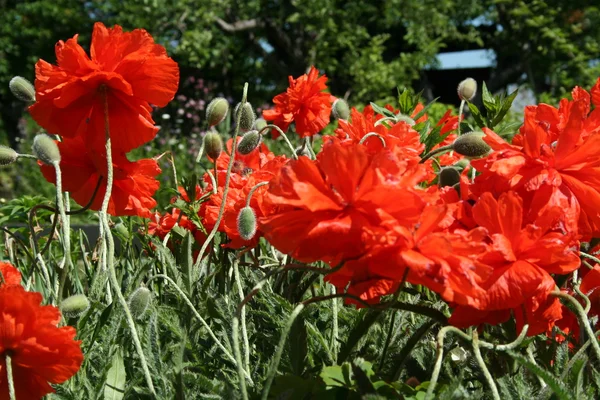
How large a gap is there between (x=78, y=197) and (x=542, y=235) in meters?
0.84

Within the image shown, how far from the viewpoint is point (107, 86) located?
3.70 ft

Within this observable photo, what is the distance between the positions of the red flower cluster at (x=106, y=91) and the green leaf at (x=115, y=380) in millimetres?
335

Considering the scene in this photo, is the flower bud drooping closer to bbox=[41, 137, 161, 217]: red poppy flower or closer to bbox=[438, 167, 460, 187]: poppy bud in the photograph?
bbox=[41, 137, 161, 217]: red poppy flower

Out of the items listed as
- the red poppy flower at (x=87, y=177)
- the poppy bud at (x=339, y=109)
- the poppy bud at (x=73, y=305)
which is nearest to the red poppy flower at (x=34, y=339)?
the poppy bud at (x=73, y=305)

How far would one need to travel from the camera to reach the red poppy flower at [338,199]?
0.69 m

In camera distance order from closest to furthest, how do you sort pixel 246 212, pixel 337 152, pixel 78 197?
1. pixel 337 152
2. pixel 246 212
3. pixel 78 197

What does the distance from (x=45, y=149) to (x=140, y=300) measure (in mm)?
292

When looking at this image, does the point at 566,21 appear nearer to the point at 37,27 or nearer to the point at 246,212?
the point at 37,27

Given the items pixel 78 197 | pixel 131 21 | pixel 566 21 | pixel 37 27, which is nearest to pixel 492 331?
pixel 78 197

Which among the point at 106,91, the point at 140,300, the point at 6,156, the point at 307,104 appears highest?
the point at 106,91

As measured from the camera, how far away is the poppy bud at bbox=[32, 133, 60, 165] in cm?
109

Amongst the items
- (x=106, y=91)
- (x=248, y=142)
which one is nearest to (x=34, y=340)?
(x=106, y=91)

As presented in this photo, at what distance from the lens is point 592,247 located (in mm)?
1104

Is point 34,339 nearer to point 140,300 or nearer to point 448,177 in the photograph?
point 140,300
